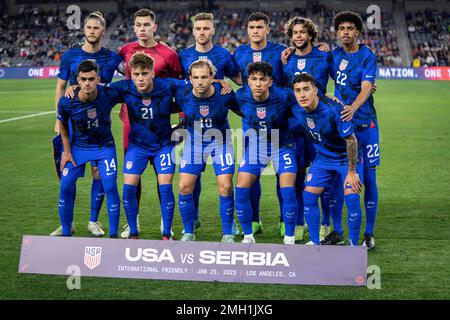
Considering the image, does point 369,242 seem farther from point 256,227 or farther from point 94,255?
point 94,255

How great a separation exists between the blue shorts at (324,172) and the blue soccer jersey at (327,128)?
0.13 ft

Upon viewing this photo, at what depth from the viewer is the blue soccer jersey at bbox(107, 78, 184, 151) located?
759cm

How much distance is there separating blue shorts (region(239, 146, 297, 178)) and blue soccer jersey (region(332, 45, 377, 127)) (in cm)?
74

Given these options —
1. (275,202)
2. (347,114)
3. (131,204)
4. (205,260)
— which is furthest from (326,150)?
(275,202)

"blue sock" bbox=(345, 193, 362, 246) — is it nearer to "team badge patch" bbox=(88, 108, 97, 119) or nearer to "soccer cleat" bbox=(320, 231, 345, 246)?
Answer: "soccer cleat" bbox=(320, 231, 345, 246)

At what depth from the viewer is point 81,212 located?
9508 millimetres

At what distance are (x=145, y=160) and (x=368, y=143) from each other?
2243 mm

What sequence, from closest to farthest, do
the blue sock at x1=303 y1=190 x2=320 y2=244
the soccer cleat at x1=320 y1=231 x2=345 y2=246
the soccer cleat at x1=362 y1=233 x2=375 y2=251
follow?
1. the blue sock at x1=303 y1=190 x2=320 y2=244
2. the soccer cleat at x1=362 y1=233 x2=375 y2=251
3. the soccer cleat at x1=320 y1=231 x2=345 y2=246

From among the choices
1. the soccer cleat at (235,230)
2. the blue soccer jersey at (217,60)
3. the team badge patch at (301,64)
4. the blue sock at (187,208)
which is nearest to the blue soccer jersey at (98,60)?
the blue soccer jersey at (217,60)

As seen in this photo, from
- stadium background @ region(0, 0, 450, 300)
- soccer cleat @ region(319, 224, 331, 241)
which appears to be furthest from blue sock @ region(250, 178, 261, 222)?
soccer cleat @ region(319, 224, 331, 241)

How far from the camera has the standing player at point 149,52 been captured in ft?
26.7

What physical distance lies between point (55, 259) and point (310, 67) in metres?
3.28

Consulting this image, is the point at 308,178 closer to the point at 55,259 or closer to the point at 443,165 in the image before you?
the point at 55,259
